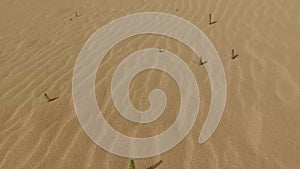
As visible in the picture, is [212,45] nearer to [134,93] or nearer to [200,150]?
[134,93]

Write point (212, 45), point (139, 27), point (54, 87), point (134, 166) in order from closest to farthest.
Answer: point (134, 166) < point (54, 87) < point (212, 45) < point (139, 27)

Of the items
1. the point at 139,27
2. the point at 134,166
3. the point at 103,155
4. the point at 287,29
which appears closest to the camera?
the point at 134,166

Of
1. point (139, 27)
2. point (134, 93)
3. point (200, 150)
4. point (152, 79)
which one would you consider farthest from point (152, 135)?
point (139, 27)

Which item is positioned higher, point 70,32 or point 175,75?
point 70,32

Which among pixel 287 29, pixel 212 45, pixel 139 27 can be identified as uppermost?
pixel 139 27

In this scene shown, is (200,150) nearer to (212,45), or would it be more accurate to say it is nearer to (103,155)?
(103,155)

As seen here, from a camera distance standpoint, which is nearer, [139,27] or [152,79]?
[152,79]
